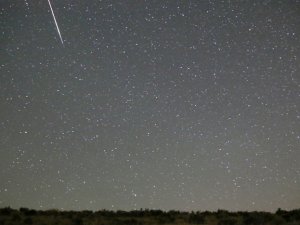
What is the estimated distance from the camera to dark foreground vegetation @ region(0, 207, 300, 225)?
59.2 ft

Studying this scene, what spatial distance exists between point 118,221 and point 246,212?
22.0 ft

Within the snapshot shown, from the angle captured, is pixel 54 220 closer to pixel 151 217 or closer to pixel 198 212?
pixel 151 217

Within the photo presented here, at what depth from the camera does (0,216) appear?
19.6 m

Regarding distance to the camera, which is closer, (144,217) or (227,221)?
(227,221)

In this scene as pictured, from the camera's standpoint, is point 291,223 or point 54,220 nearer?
point 291,223

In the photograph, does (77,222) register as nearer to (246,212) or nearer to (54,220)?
(54,220)

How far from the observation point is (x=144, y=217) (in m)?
21.0

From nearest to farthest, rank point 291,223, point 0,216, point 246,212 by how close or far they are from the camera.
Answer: point 291,223 < point 0,216 < point 246,212

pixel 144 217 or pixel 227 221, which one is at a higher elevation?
pixel 144 217

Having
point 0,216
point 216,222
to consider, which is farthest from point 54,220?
point 216,222

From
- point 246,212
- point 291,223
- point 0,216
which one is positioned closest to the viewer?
point 291,223

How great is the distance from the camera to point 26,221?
18312mm

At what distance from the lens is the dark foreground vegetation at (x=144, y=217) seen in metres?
18.0

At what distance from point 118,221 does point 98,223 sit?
2.92 ft
